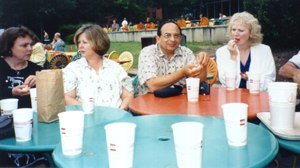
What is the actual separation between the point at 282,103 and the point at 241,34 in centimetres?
190

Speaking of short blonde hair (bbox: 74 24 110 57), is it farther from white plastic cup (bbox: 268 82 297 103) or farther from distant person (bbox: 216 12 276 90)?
white plastic cup (bbox: 268 82 297 103)

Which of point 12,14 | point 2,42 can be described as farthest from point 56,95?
point 12,14

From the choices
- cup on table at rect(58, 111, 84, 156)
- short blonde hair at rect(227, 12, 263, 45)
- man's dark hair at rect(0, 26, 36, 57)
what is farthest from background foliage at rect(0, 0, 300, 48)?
cup on table at rect(58, 111, 84, 156)

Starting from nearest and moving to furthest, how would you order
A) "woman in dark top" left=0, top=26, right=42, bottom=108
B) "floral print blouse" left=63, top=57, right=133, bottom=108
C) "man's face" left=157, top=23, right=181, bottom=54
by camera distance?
"woman in dark top" left=0, top=26, right=42, bottom=108 → "floral print blouse" left=63, top=57, right=133, bottom=108 → "man's face" left=157, top=23, right=181, bottom=54

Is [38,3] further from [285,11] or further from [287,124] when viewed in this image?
[287,124]

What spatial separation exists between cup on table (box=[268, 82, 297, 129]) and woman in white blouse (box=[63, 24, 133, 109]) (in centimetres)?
147

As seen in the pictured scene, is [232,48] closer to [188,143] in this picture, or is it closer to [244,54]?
[244,54]

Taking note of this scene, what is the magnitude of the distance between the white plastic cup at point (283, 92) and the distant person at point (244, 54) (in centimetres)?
169

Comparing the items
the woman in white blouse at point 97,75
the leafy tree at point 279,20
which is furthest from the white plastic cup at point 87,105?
the leafy tree at point 279,20

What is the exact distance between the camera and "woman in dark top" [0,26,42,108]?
273cm

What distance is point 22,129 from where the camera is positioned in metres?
1.68

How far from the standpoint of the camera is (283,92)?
1.52 m

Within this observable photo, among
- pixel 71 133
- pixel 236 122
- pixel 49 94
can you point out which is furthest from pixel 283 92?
pixel 49 94

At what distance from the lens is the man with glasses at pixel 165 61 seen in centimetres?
278
